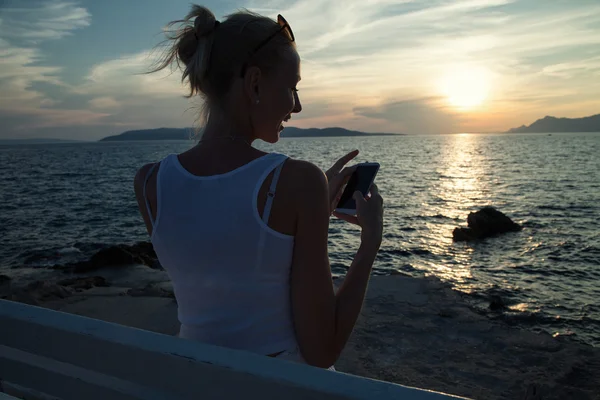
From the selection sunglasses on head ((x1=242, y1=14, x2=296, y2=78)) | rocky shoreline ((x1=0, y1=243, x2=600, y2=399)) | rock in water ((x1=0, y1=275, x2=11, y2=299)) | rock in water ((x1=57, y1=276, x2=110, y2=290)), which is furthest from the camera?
rock in water ((x1=57, y1=276, x2=110, y2=290))

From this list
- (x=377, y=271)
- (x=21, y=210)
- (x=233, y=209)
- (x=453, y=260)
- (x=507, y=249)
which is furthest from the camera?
(x=21, y=210)

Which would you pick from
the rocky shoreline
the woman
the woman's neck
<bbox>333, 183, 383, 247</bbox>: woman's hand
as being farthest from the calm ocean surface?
the woman's neck

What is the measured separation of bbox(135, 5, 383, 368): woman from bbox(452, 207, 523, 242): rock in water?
1385 centimetres

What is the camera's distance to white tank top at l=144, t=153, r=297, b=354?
132 cm

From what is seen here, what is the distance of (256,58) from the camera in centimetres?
146

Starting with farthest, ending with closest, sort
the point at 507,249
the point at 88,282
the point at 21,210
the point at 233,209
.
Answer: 1. the point at 21,210
2. the point at 507,249
3. the point at 88,282
4. the point at 233,209

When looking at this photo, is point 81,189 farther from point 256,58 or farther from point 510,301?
point 256,58

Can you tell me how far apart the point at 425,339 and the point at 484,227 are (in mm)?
9928

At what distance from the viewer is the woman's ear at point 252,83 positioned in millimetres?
1465

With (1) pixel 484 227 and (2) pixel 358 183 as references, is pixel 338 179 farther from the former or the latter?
(1) pixel 484 227

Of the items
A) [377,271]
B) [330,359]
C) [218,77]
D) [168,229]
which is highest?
[218,77]

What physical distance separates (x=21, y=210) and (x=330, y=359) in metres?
23.7

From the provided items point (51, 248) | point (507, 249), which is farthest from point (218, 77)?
point (51, 248)

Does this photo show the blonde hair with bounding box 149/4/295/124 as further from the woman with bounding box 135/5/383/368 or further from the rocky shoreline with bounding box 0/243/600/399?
the rocky shoreline with bounding box 0/243/600/399
